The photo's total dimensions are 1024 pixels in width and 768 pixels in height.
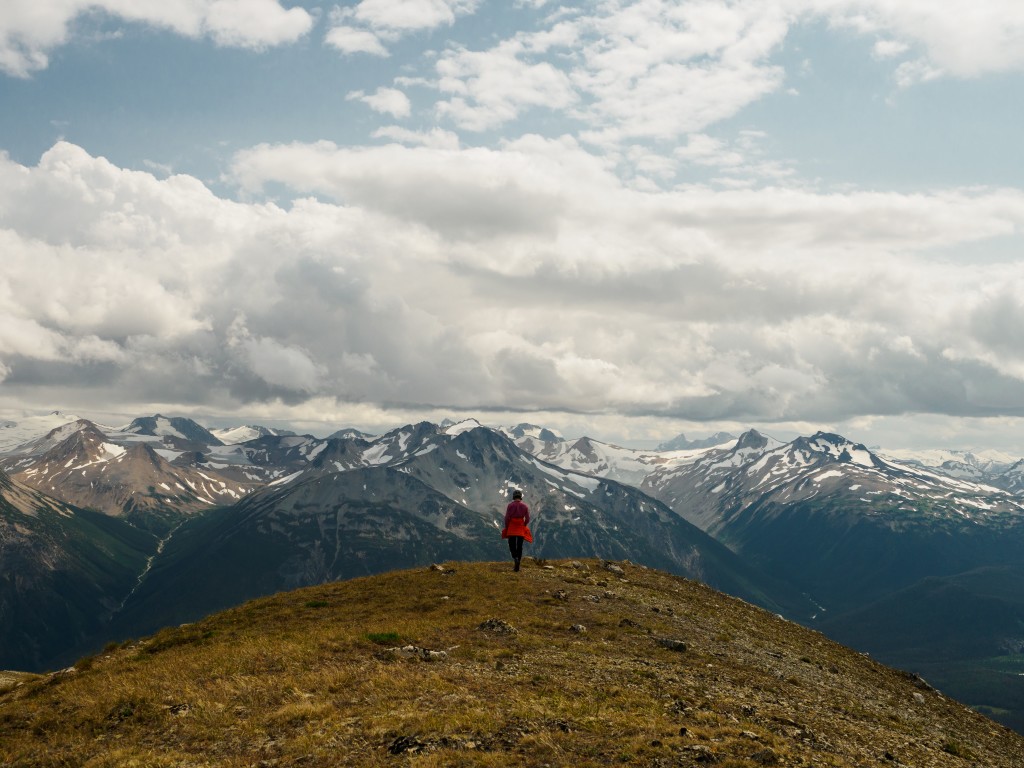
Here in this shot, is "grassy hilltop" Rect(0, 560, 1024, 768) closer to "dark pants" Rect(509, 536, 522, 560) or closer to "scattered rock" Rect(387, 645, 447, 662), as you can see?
"scattered rock" Rect(387, 645, 447, 662)

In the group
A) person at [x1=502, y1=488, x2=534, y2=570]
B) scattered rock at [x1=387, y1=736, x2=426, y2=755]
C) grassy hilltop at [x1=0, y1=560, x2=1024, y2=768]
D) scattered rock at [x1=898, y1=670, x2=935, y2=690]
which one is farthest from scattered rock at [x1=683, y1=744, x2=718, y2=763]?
person at [x1=502, y1=488, x2=534, y2=570]

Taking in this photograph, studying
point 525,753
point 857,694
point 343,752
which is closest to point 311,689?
point 343,752

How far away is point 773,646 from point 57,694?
32.0 metres

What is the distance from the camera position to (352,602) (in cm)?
3994

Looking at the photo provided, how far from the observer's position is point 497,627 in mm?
32875

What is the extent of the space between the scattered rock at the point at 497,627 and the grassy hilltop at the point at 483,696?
0.12 metres

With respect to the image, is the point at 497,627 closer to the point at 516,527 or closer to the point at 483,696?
the point at 483,696

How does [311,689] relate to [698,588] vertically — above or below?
above

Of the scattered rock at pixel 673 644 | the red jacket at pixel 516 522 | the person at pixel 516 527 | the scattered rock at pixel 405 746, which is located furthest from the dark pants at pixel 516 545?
the scattered rock at pixel 405 746

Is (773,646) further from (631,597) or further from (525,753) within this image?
(525,753)

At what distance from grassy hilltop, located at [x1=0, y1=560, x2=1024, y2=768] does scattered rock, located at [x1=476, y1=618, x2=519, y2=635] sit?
116mm

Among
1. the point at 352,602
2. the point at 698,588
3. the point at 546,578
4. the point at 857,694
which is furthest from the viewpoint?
the point at 698,588

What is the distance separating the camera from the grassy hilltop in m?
19.4

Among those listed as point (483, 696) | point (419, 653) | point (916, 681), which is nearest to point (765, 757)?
point (483, 696)
